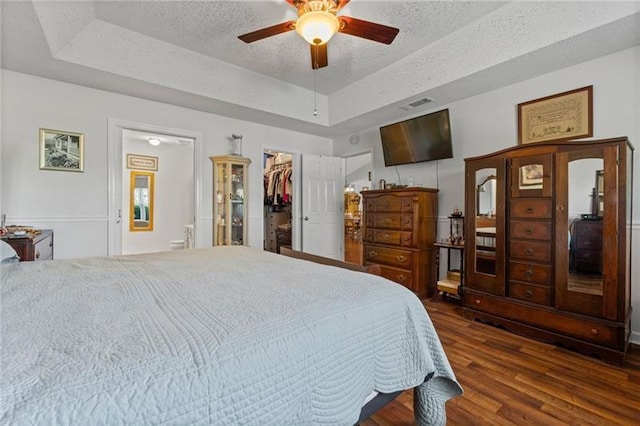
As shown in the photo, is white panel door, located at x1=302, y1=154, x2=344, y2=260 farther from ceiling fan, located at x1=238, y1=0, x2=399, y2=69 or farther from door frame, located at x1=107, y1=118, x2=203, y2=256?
ceiling fan, located at x1=238, y1=0, x2=399, y2=69

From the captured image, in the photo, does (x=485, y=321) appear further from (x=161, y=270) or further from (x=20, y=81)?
(x=20, y=81)

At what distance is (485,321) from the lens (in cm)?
281

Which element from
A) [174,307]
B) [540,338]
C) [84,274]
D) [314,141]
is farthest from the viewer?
[314,141]

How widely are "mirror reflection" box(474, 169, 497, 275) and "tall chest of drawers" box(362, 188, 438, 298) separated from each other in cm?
72

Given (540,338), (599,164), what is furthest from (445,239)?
(599,164)

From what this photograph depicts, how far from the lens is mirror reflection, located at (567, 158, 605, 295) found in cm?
219

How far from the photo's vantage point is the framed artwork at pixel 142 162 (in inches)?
221

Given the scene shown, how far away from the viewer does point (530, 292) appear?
2508 millimetres

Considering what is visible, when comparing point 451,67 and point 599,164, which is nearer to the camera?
point 599,164

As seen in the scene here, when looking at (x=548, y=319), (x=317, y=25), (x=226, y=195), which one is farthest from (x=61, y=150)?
(x=548, y=319)

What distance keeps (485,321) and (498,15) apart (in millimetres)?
2715

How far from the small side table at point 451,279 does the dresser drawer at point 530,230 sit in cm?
67

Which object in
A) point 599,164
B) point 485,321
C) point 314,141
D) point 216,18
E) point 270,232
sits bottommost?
point 485,321

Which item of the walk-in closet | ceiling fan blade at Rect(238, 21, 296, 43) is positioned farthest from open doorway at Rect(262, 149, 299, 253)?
ceiling fan blade at Rect(238, 21, 296, 43)
